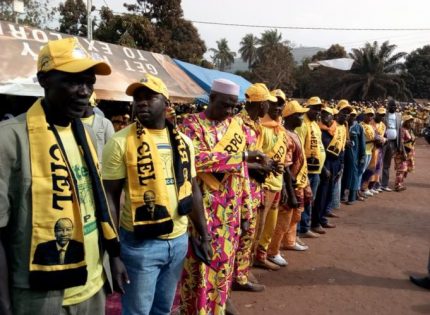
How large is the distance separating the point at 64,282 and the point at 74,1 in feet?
82.9

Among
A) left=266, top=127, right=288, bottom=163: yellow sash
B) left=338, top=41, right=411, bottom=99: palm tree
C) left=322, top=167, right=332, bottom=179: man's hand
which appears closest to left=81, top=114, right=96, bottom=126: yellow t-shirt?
left=266, top=127, right=288, bottom=163: yellow sash

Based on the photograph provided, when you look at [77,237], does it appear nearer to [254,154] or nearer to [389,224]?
[254,154]

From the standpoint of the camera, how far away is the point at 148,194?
7.28 feet

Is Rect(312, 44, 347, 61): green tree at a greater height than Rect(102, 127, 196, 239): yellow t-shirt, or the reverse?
Rect(312, 44, 347, 61): green tree

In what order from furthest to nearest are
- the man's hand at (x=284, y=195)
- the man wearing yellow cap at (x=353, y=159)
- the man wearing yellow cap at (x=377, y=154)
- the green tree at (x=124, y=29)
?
the green tree at (x=124, y=29), the man wearing yellow cap at (x=377, y=154), the man wearing yellow cap at (x=353, y=159), the man's hand at (x=284, y=195)

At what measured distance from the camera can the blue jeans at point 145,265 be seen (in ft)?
7.27

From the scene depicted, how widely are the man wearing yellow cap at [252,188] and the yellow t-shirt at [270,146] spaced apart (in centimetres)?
8

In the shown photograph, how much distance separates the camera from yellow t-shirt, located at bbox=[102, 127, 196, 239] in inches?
87.4

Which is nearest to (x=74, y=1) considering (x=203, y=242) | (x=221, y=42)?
(x=203, y=242)

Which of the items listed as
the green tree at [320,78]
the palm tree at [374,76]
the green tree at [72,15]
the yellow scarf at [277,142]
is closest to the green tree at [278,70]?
the green tree at [320,78]

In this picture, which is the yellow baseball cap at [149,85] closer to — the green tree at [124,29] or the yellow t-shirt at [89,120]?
the yellow t-shirt at [89,120]

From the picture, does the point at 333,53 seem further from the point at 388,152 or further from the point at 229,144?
the point at 229,144

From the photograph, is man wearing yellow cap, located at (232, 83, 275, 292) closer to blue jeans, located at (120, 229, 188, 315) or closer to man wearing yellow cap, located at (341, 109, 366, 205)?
blue jeans, located at (120, 229, 188, 315)

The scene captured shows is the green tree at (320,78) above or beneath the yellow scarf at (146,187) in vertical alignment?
above
